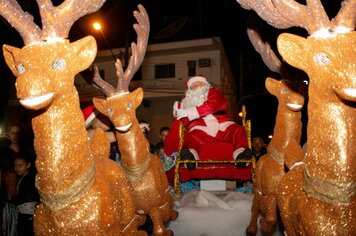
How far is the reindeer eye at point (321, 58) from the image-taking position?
1864 mm

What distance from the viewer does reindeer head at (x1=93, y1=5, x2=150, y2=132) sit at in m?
3.21

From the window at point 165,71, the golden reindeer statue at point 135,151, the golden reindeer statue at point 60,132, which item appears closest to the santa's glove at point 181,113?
the golden reindeer statue at point 135,151

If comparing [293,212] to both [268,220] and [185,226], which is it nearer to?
[268,220]

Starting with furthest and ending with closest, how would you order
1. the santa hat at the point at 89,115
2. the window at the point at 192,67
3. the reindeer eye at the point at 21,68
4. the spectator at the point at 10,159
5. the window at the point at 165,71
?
1. the window at the point at 165,71
2. the window at the point at 192,67
3. the spectator at the point at 10,159
4. the santa hat at the point at 89,115
5. the reindeer eye at the point at 21,68

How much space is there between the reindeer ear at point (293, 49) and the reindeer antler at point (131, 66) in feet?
5.47

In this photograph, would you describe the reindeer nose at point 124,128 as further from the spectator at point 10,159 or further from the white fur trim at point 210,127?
the white fur trim at point 210,127

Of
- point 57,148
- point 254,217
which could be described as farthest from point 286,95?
point 57,148

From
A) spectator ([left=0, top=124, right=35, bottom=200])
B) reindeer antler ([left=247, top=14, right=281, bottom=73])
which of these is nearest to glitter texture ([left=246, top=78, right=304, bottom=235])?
reindeer antler ([left=247, top=14, right=281, bottom=73])

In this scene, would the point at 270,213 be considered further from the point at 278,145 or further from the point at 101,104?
the point at 101,104

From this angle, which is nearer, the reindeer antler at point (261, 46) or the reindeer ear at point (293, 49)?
the reindeer ear at point (293, 49)

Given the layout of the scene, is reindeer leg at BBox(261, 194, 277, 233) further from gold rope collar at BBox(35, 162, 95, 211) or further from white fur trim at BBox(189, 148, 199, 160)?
gold rope collar at BBox(35, 162, 95, 211)

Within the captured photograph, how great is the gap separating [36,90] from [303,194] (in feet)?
5.35

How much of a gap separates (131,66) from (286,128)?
1.63 m

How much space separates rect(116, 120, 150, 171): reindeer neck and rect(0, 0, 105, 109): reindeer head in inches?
50.2
